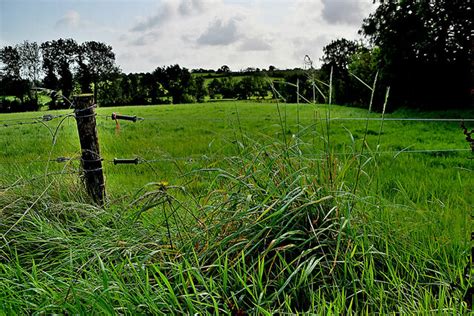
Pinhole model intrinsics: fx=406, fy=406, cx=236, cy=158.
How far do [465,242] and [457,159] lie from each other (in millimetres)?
4351

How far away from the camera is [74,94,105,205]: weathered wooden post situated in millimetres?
3785

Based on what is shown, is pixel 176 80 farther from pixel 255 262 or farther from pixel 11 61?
pixel 11 61

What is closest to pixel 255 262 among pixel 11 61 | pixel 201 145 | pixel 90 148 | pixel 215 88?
pixel 90 148

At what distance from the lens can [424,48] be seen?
18453 mm

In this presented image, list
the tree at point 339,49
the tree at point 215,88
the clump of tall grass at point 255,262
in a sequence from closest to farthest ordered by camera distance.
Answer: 1. the clump of tall grass at point 255,262
2. the tree at point 215,88
3. the tree at point 339,49

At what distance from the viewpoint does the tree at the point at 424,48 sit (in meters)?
17.9

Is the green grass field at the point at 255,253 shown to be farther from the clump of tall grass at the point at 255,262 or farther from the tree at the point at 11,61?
the tree at the point at 11,61

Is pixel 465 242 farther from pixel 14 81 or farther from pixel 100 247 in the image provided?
pixel 14 81

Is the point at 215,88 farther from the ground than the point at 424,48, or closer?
closer

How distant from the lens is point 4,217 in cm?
333

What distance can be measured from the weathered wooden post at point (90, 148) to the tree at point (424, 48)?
17.2 metres

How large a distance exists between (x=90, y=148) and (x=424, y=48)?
60.1ft

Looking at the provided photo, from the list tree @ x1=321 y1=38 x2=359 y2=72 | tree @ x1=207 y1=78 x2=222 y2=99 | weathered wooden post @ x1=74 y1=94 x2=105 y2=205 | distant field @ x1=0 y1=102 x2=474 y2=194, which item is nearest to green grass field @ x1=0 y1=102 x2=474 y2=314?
weathered wooden post @ x1=74 y1=94 x2=105 y2=205

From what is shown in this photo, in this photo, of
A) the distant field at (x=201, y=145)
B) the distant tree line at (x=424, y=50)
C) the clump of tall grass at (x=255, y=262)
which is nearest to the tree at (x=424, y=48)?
the distant tree line at (x=424, y=50)
